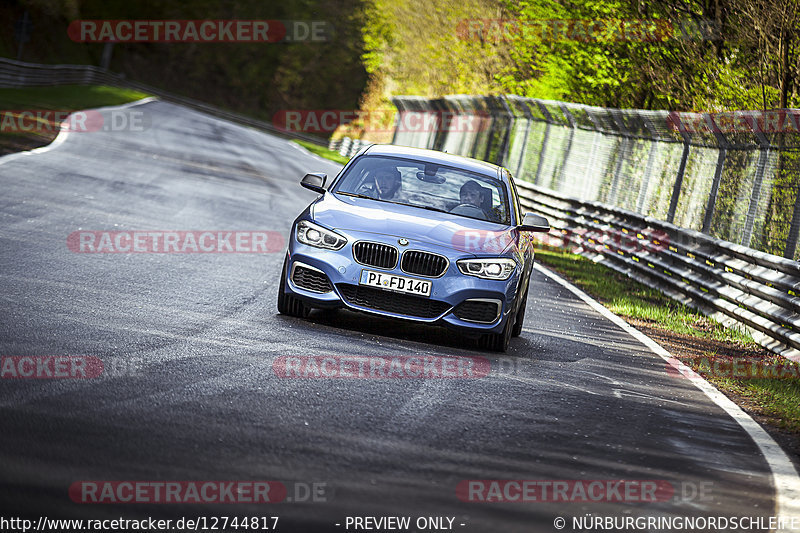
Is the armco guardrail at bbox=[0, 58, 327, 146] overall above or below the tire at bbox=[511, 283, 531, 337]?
above

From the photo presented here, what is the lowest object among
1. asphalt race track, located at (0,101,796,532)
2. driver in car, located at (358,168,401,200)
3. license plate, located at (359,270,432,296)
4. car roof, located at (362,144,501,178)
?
asphalt race track, located at (0,101,796,532)

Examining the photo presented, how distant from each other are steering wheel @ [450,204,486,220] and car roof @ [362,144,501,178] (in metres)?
0.62

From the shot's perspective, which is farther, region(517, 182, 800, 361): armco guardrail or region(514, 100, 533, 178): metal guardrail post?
region(514, 100, 533, 178): metal guardrail post

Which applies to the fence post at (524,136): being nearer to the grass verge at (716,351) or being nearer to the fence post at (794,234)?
the grass verge at (716,351)

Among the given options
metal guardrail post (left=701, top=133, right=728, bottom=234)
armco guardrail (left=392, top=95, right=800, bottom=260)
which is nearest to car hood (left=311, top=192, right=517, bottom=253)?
armco guardrail (left=392, top=95, right=800, bottom=260)

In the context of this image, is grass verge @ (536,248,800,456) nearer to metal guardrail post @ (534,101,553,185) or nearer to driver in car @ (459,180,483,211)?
driver in car @ (459,180,483,211)

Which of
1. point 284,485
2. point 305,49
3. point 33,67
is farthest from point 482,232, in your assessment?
point 305,49

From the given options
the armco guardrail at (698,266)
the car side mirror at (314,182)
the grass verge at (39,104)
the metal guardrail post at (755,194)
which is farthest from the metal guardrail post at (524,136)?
the car side mirror at (314,182)

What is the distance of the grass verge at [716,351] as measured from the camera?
895cm

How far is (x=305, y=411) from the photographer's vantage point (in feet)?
21.5

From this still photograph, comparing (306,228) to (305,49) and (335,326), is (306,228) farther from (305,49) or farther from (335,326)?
(305,49)

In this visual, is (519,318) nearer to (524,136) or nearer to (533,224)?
(533,224)

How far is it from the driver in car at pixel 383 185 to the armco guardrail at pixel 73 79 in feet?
127

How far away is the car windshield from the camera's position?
1052 cm
